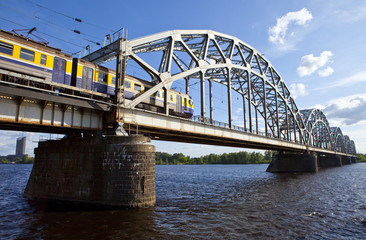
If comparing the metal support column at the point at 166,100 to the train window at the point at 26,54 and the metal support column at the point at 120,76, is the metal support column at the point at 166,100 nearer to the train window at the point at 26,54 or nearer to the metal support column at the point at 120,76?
the metal support column at the point at 120,76

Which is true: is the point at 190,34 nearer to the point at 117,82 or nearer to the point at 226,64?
the point at 226,64

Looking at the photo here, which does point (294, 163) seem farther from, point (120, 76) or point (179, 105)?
point (120, 76)

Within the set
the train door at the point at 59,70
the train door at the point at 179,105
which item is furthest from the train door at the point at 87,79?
the train door at the point at 179,105

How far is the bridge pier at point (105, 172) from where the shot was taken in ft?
54.1

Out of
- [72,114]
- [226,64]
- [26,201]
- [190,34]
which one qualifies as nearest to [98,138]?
[72,114]

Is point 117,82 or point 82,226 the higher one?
point 117,82

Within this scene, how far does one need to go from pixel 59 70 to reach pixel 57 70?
0.50 ft

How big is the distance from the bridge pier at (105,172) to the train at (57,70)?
4593 mm

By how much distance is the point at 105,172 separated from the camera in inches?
657

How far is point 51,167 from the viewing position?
19859mm

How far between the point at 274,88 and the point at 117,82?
2076 inches

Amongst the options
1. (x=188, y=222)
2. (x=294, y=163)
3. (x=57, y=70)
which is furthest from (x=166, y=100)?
(x=294, y=163)

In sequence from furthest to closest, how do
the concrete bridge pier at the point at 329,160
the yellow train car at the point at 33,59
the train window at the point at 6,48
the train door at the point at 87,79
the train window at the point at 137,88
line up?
1. the concrete bridge pier at the point at 329,160
2. the train window at the point at 137,88
3. the train door at the point at 87,79
4. the yellow train car at the point at 33,59
5. the train window at the point at 6,48

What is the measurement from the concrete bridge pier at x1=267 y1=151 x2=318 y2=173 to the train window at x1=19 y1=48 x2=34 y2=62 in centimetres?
7083
